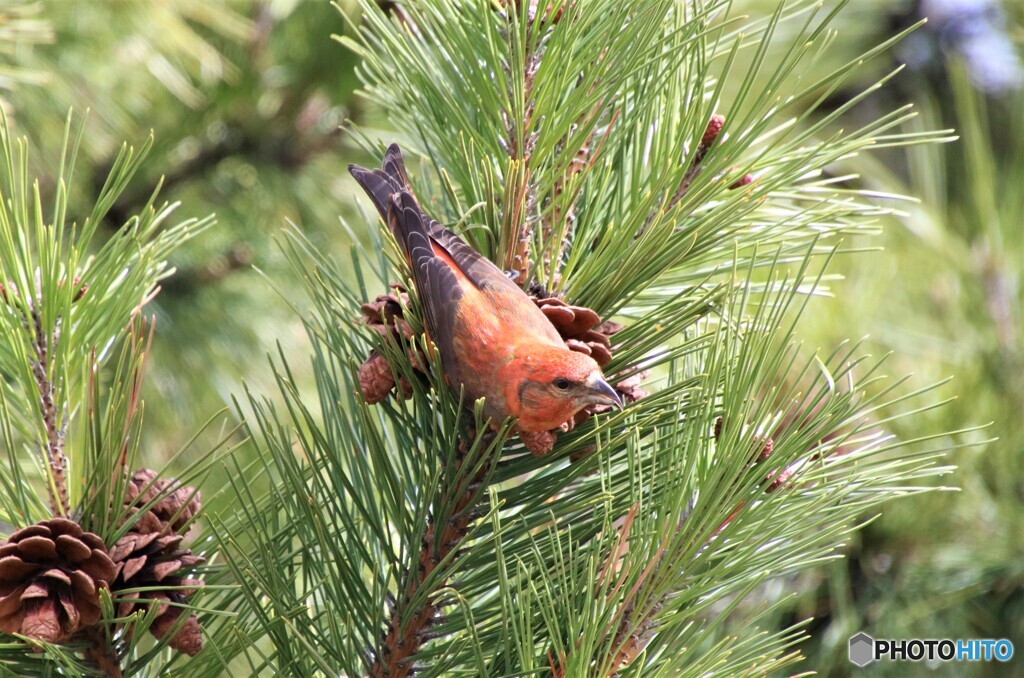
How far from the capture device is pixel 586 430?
1276 millimetres

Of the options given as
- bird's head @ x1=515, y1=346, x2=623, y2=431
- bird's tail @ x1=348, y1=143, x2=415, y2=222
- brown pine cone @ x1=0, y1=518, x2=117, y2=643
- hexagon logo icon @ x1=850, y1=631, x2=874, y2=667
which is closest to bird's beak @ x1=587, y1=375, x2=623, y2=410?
bird's head @ x1=515, y1=346, x2=623, y2=431

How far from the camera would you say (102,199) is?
4.07ft

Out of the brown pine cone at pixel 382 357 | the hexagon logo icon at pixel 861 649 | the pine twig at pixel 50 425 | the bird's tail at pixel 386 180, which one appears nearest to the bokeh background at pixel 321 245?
the hexagon logo icon at pixel 861 649

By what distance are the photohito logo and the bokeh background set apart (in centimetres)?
4

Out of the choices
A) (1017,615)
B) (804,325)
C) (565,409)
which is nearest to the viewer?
(565,409)

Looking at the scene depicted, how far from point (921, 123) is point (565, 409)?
17.0 ft

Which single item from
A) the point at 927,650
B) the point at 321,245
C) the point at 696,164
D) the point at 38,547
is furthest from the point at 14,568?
the point at 321,245

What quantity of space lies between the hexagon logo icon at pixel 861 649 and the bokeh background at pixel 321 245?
4 cm

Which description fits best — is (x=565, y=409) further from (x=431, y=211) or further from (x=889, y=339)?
(x=889, y=339)

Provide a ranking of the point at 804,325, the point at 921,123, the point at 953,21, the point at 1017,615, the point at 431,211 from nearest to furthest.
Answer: the point at 431,211 < the point at 1017,615 < the point at 804,325 < the point at 921,123 < the point at 953,21

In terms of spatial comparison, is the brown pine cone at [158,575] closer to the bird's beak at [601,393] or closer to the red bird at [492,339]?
the red bird at [492,339]

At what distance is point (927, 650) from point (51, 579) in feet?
6.40

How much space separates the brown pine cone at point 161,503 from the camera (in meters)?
1.21

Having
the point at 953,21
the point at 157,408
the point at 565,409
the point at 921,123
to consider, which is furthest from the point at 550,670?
the point at 953,21
